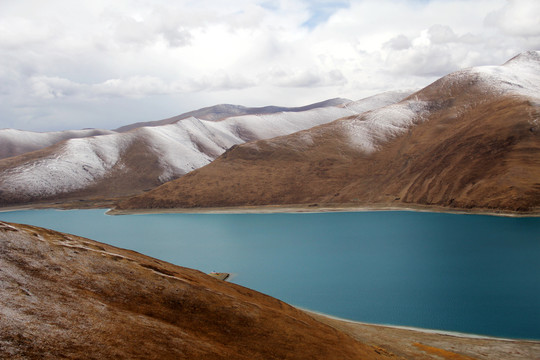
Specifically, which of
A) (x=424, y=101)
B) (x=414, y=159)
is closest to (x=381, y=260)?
(x=414, y=159)

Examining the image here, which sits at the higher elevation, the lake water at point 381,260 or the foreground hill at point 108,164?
the foreground hill at point 108,164

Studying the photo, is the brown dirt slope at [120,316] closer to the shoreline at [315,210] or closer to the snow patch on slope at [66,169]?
the shoreline at [315,210]

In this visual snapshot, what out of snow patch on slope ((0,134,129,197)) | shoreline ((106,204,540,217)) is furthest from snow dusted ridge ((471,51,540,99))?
snow patch on slope ((0,134,129,197))

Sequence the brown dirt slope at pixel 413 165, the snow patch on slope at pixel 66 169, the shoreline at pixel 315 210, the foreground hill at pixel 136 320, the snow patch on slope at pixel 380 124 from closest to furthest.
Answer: the foreground hill at pixel 136 320
the shoreline at pixel 315 210
the brown dirt slope at pixel 413 165
the snow patch on slope at pixel 380 124
the snow patch on slope at pixel 66 169

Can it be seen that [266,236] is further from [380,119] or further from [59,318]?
[380,119]

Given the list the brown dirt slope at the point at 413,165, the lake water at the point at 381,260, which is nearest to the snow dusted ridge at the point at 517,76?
the brown dirt slope at the point at 413,165

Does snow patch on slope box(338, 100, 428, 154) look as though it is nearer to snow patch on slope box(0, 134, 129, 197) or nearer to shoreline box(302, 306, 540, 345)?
shoreline box(302, 306, 540, 345)

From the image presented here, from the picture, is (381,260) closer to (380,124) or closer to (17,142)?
(380,124)

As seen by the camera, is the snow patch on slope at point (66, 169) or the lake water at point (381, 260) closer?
the lake water at point (381, 260)
